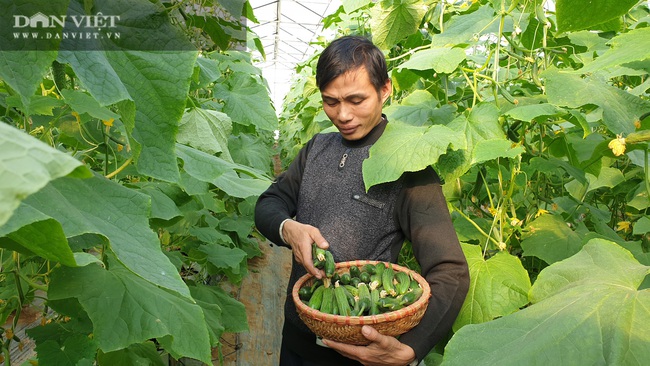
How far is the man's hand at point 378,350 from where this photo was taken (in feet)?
4.92

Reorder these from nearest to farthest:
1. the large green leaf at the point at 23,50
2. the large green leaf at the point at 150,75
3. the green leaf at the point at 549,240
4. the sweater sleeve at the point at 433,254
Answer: the large green leaf at the point at 23,50 < the large green leaf at the point at 150,75 < the sweater sleeve at the point at 433,254 < the green leaf at the point at 549,240

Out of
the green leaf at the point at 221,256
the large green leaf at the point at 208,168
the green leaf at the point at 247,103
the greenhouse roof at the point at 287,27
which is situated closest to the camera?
the large green leaf at the point at 208,168

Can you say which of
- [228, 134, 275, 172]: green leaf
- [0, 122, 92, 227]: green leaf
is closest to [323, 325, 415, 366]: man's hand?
[0, 122, 92, 227]: green leaf

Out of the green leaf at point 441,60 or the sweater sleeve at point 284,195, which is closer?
the green leaf at point 441,60

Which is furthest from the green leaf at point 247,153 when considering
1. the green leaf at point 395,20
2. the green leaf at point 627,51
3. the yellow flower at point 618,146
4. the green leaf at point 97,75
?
the green leaf at point 97,75

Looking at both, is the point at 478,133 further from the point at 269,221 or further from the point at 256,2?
the point at 256,2

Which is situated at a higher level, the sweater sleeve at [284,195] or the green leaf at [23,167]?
the green leaf at [23,167]

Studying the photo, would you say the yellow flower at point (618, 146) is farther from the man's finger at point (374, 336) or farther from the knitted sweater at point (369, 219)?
the man's finger at point (374, 336)

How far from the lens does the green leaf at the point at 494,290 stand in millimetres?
1591

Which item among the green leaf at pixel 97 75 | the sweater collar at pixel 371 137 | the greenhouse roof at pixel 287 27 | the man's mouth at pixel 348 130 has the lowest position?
the greenhouse roof at pixel 287 27

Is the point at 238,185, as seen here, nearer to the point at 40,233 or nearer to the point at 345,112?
the point at 345,112

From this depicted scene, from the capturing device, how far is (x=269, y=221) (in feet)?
6.63

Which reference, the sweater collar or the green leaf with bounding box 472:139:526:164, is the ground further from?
the green leaf with bounding box 472:139:526:164

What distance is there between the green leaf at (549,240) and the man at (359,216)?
35cm
